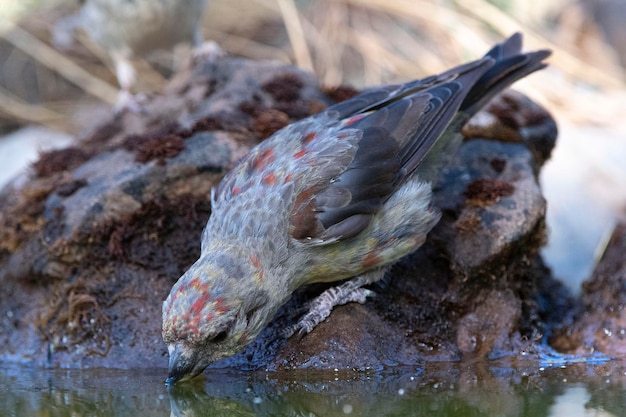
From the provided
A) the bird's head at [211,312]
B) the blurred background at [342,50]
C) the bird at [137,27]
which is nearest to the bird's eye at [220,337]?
the bird's head at [211,312]

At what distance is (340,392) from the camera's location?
414cm

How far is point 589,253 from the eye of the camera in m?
6.64

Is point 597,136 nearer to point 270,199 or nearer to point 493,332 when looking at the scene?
point 493,332

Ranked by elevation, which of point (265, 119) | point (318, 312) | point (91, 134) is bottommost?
point (91, 134)

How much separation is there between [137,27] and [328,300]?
3926 millimetres

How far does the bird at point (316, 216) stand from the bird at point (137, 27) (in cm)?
261

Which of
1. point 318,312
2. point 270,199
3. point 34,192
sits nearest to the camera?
point 270,199

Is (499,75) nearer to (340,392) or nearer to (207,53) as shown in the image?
(340,392)

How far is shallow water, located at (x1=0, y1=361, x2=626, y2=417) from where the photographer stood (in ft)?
12.5

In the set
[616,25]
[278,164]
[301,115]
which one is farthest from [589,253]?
[616,25]

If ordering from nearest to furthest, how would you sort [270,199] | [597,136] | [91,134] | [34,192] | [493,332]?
[270,199], [493,332], [34,192], [91,134], [597,136]

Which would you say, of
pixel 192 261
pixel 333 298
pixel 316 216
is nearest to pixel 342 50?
pixel 192 261

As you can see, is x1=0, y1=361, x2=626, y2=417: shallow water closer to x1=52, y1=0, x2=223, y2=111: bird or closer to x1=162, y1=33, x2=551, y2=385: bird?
x1=162, y1=33, x2=551, y2=385: bird

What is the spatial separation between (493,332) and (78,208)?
2.91m
